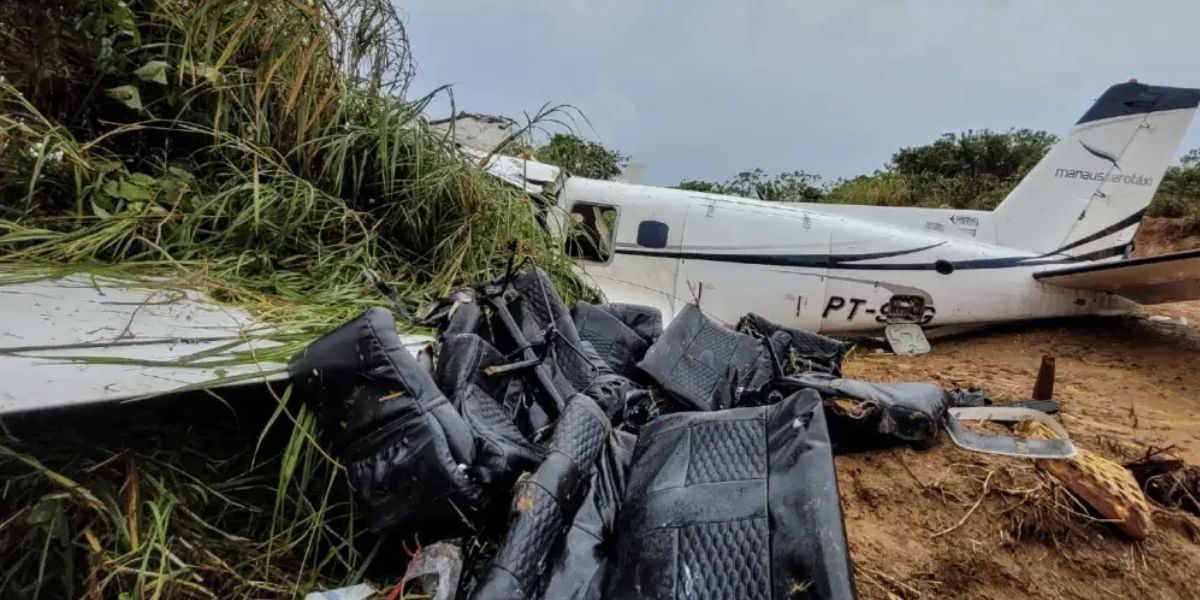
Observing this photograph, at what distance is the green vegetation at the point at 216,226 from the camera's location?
110 cm

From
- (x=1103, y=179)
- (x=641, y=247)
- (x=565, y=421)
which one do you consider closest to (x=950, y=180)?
(x=1103, y=179)

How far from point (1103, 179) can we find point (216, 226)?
7.60m

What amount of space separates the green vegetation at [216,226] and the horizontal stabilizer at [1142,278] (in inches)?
198

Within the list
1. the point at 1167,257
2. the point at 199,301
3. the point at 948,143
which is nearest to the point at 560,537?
the point at 199,301

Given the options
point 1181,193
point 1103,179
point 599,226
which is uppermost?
point 1181,193

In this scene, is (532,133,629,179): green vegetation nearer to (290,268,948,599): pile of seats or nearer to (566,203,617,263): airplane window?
(566,203,617,263): airplane window

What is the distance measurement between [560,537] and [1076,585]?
1.46m

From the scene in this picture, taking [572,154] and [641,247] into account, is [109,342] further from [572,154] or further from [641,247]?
[641,247]

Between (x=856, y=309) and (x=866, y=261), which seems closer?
(x=866, y=261)

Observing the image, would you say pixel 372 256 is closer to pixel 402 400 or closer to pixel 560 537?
pixel 402 400

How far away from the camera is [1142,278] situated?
209 inches

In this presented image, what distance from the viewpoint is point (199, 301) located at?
1684 mm

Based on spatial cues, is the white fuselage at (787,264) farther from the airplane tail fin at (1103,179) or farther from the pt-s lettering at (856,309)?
the airplane tail fin at (1103,179)

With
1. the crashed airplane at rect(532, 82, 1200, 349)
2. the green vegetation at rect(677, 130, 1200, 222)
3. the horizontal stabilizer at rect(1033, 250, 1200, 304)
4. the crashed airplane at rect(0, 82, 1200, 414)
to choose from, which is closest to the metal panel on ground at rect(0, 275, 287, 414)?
the crashed airplane at rect(0, 82, 1200, 414)
